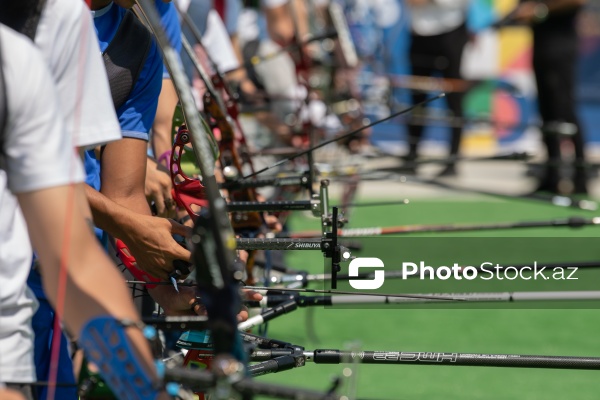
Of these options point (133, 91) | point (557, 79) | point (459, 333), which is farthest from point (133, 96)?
point (557, 79)

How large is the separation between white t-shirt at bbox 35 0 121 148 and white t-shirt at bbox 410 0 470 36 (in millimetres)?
9568

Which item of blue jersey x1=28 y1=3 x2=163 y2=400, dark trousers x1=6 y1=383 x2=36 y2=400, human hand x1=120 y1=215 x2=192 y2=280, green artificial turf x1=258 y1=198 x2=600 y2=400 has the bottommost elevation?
green artificial turf x1=258 y1=198 x2=600 y2=400

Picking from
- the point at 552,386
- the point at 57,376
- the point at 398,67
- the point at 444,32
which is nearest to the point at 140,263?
the point at 57,376

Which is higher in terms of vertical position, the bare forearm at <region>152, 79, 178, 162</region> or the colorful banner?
the bare forearm at <region>152, 79, 178, 162</region>

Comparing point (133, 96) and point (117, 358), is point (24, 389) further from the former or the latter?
point (133, 96)

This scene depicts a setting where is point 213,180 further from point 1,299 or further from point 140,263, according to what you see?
point 140,263

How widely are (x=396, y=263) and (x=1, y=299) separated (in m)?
4.30

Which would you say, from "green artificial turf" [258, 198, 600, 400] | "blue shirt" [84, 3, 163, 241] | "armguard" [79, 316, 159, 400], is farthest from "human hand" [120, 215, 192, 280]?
"green artificial turf" [258, 198, 600, 400]

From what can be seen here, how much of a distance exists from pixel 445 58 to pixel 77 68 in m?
9.78

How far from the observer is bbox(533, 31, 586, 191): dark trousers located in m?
10.3

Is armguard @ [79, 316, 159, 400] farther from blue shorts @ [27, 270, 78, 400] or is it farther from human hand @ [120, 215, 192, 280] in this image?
human hand @ [120, 215, 192, 280]

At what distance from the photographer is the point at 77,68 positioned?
2123 mm

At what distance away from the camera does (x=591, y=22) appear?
1405 centimetres

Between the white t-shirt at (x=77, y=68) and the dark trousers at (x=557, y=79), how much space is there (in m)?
8.39
